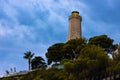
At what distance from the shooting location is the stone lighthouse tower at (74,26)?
106250mm

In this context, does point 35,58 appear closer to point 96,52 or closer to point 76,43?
point 76,43

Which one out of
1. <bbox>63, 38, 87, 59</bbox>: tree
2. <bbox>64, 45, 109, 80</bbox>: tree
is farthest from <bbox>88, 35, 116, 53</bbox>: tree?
<bbox>64, 45, 109, 80</bbox>: tree

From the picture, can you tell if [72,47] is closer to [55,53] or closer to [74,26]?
[55,53]

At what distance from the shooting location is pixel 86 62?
184ft

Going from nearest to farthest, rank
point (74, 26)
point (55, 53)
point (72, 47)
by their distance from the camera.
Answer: point (72, 47) → point (55, 53) → point (74, 26)

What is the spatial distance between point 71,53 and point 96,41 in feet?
21.8

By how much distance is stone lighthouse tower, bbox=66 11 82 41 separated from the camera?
106 metres

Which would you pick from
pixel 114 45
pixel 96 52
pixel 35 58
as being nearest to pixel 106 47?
pixel 114 45

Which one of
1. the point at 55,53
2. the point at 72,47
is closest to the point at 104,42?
the point at 72,47

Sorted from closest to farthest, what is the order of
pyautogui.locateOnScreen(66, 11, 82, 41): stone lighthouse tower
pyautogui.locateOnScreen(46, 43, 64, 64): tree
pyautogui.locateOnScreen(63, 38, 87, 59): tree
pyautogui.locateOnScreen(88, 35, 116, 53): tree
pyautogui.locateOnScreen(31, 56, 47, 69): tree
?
1. pyautogui.locateOnScreen(88, 35, 116, 53): tree
2. pyautogui.locateOnScreen(63, 38, 87, 59): tree
3. pyautogui.locateOnScreen(46, 43, 64, 64): tree
4. pyautogui.locateOnScreen(31, 56, 47, 69): tree
5. pyautogui.locateOnScreen(66, 11, 82, 41): stone lighthouse tower

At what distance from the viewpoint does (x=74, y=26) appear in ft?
354

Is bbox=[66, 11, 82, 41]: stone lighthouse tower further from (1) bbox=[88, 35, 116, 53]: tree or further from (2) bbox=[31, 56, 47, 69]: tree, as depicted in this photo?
(1) bbox=[88, 35, 116, 53]: tree

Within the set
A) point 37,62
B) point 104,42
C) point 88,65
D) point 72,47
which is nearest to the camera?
point 88,65

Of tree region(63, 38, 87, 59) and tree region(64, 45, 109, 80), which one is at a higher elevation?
tree region(63, 38, 87, 59)
